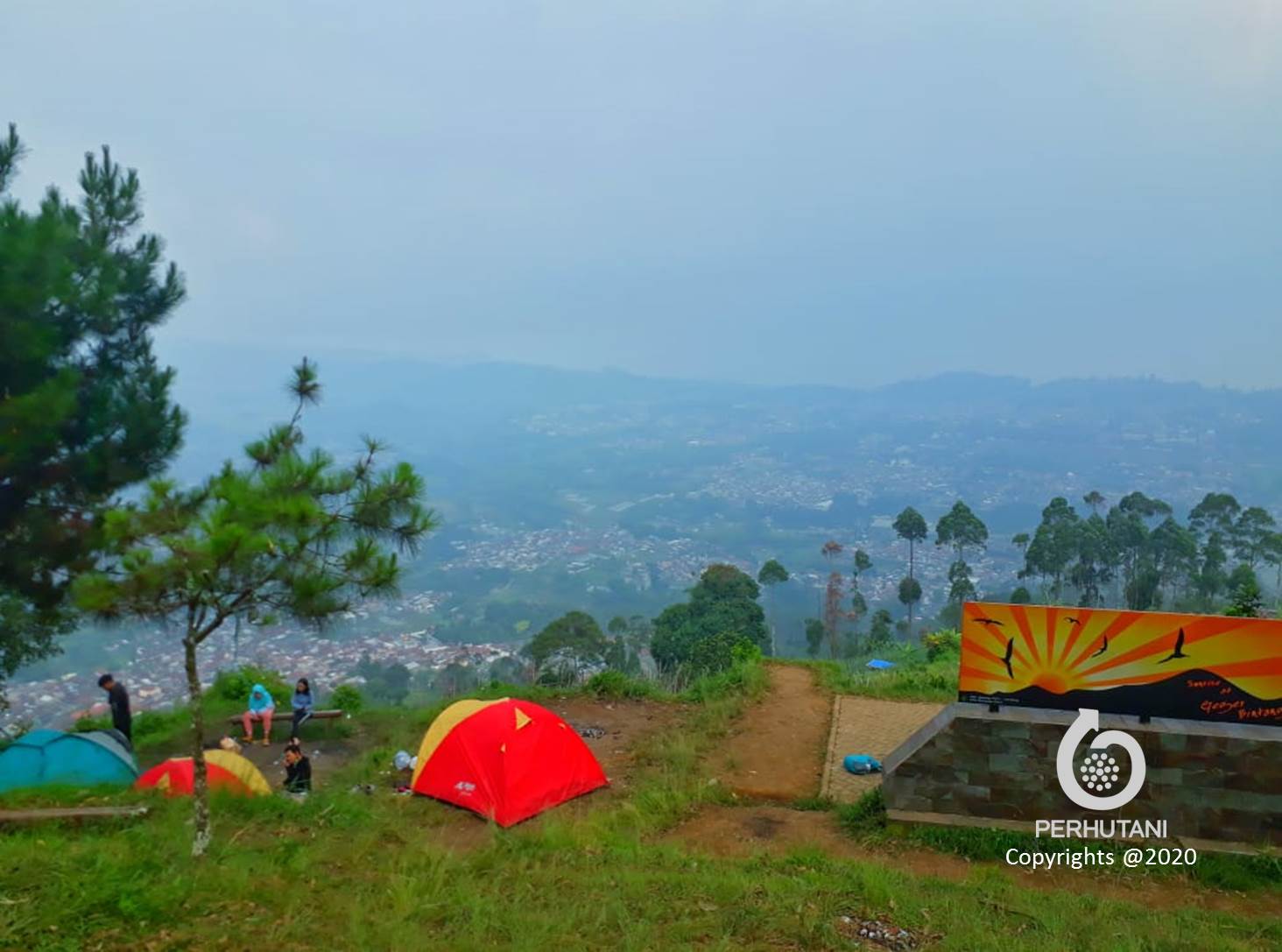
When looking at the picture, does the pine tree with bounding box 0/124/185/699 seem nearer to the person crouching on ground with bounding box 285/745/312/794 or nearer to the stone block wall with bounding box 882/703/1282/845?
the person crouching on ground with bounding box 285/745/312/794

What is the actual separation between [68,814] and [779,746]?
781 cm

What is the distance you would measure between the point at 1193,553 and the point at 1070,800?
97.8ft

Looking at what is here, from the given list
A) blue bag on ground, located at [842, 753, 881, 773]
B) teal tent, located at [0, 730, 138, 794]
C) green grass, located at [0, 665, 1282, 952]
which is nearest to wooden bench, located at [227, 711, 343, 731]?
teal tent, located at [0, 730, 138, 794]

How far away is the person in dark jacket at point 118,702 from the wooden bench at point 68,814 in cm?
335

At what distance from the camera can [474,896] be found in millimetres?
5312

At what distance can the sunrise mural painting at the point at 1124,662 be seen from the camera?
22.7 feet

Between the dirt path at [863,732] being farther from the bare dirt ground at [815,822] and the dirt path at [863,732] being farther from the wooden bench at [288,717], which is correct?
the wooden bench at [288,717]

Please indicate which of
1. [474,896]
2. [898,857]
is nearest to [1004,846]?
[898,857]

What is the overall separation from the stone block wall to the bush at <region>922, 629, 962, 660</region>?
378 inches

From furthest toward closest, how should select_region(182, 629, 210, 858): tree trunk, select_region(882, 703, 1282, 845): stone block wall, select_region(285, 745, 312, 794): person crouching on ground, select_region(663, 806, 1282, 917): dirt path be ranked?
select_region(285, 745, 312, 794): person crouching on ground
select_region(882, 703, 1282, 845): stone block wall
select_region(663, 806, 1282, 917): dirt path
select_region(182, 629, 210, 858): tree trunk

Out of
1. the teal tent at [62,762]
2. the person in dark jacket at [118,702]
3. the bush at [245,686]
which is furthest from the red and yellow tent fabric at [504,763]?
the bush at [245,686]

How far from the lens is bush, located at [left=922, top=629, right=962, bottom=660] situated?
16659 mm

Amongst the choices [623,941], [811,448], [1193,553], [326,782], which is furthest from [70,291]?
[811,448]

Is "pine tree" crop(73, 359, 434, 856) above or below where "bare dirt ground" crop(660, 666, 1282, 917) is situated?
above
